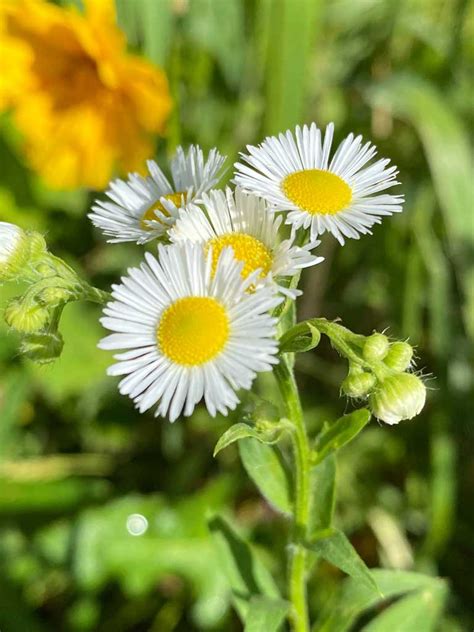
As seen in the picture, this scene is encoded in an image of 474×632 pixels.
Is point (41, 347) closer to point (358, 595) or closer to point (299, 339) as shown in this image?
point (299, 339)

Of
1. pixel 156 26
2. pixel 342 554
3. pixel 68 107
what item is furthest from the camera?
pixel 68 107

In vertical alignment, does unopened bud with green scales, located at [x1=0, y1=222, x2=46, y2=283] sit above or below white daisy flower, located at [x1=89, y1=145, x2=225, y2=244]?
below

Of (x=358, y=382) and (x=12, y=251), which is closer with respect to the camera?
(x=358, y=382)

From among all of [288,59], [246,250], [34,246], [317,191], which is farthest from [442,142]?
[34,246]

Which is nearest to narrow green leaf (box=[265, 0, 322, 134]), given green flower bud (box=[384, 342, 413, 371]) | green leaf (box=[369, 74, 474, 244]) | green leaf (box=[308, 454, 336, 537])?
green leaf (box=[369, 74, 474, 244])

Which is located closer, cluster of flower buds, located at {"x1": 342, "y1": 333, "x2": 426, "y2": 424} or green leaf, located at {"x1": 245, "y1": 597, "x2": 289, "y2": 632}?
cluster of flower buds, located at {"x1": 342, "y1": 333, "x2": 426, "y2": 424}

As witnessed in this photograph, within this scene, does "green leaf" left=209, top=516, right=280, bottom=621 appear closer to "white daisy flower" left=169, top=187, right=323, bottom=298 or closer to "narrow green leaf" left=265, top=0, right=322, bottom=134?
"white daisy flower" left=169, top=187, right=323, bottom=298

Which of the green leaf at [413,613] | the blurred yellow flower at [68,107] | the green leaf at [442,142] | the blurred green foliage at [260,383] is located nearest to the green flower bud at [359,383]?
the green leaf at [413,613]

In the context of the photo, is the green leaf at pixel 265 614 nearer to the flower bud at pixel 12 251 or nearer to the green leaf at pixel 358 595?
the green leaf at pixel 358 595
